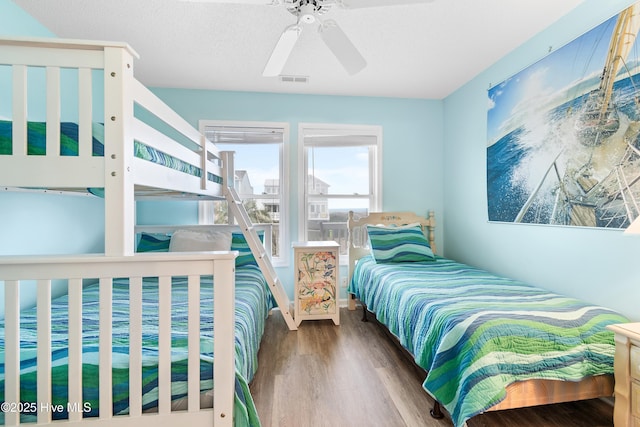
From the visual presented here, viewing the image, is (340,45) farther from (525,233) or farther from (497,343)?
(525,233)

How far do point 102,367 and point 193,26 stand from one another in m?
2.17

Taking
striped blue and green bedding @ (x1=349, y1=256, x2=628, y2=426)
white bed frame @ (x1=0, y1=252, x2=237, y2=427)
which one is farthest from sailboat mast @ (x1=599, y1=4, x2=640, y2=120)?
white bed frame @ (x1=0, y1=252, x2=237, y2=427)

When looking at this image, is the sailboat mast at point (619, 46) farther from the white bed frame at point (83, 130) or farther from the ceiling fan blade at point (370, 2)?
the white bed frame at point (83, 130)

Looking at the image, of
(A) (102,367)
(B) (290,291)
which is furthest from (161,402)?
(B) (290,291)

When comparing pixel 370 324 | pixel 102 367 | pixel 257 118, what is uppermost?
pixel 257 118

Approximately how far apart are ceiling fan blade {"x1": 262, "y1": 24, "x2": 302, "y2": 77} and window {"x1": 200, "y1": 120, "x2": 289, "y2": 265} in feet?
4.68

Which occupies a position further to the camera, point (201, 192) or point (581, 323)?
point (201, 192)

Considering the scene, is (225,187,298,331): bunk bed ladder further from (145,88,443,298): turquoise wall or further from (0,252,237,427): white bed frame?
(0,252,237,427): white bed frame

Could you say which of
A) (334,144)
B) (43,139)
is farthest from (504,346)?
(334,144)

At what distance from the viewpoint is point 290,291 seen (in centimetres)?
350

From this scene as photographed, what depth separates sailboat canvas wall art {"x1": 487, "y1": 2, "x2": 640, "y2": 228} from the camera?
1.67 metres

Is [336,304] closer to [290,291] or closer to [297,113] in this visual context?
[290,291]

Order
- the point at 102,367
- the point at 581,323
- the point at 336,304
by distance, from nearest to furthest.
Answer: the point at 102,367 < the point at 581,323 < the point at 336,304

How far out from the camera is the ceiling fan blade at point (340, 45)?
5.05 ft
